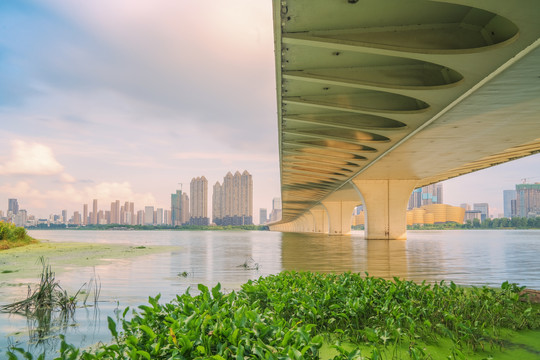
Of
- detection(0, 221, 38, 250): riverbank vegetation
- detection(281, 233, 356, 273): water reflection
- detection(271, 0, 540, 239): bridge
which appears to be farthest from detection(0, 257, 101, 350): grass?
detection(0, 221, 38, 250): riverbank vegetation

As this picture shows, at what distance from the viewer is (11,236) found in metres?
28.9

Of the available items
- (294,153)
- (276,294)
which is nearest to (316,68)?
(276,294)

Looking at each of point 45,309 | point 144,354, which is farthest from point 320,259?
point 144,354

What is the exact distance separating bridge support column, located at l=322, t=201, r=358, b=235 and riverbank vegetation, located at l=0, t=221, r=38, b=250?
46153 mm

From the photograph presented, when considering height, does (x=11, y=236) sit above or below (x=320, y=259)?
above

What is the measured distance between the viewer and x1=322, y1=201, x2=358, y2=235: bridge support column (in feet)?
220

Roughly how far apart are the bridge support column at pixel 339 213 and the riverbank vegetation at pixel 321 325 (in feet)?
197

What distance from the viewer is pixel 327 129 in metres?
23.6

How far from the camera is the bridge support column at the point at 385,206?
1538 inches

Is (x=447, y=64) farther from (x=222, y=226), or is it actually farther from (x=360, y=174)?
(x=222, y=226)

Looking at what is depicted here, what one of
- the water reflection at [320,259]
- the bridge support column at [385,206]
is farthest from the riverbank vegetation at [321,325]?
the bridge support column at [385,206]

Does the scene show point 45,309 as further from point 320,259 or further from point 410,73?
point 410,73

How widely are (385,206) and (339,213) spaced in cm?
2930

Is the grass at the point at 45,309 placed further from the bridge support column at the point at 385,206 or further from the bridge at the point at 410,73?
the bridge support column at the point at 385,206
